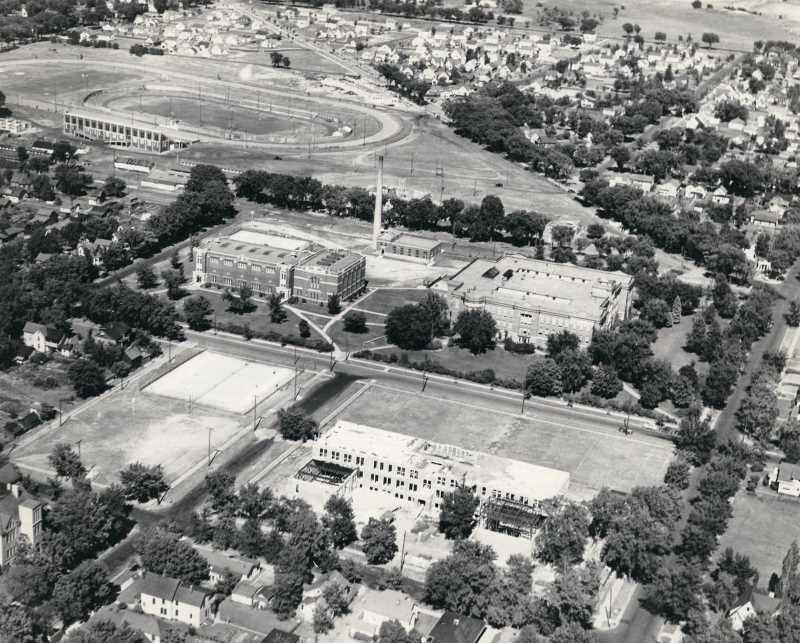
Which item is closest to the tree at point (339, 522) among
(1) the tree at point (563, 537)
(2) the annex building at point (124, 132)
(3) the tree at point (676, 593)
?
(1) the tree at point (563, 537)

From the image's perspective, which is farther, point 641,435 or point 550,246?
point 550,246

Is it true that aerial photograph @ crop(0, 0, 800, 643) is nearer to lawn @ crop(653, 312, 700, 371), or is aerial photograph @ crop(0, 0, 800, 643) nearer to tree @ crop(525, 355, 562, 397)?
tree @ crop(525, 355, 562, 397)

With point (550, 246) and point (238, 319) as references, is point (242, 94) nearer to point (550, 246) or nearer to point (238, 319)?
point (550, 246)

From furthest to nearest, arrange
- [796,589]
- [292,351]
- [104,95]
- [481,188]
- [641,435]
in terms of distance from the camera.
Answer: [104,95], [481,188], [292,351], [641,435], [796,589]

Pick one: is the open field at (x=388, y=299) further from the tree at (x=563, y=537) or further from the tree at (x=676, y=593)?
the tree at (x=676, y=593)

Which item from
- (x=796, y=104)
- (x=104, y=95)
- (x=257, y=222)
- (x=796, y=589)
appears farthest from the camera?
(x=796, y=104)

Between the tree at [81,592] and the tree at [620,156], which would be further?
the tree at [620,156]

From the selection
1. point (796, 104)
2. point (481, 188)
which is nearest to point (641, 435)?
point (481, 188)
